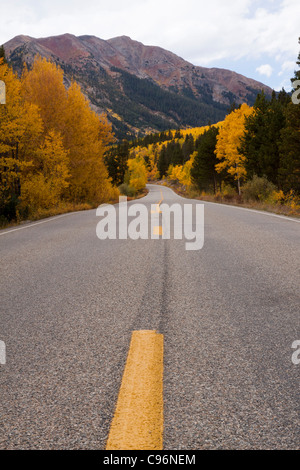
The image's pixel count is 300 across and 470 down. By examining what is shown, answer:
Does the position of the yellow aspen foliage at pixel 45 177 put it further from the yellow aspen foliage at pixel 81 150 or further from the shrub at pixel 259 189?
the shrub at pixel 259 189

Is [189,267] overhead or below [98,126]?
below

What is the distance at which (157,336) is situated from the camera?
2.49m

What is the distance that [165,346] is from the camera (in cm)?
233

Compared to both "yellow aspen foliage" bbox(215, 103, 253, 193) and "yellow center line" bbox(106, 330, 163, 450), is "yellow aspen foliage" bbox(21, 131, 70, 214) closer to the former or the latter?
"yellow center line" bbox(106, 330, 163, 450)

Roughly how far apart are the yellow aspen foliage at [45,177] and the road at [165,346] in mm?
11579

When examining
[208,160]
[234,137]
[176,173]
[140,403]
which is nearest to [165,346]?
[140,403]

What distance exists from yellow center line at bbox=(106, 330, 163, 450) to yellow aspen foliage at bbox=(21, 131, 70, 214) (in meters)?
13.5

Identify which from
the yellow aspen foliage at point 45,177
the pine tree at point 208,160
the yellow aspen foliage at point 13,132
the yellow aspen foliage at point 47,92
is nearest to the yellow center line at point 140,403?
the yellow aspen foliage at point 13,132

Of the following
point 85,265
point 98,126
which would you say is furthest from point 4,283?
point 98,126

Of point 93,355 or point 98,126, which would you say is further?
point 98,126

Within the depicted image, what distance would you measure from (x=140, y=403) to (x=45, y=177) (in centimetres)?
1719

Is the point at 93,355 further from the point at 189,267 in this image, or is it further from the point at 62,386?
the point at 189,267

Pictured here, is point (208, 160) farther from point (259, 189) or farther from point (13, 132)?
point (13, 132)
